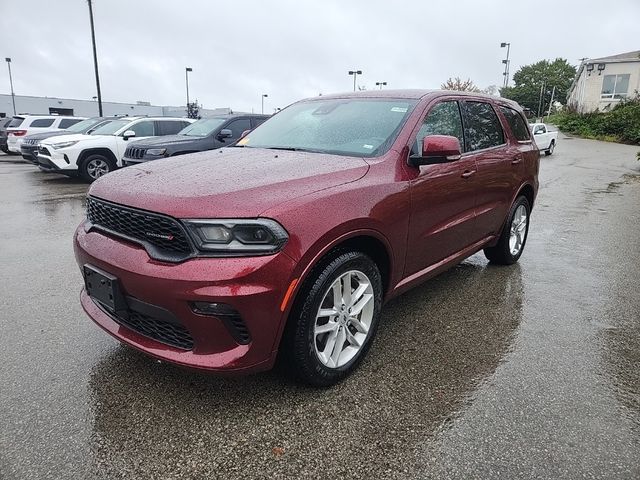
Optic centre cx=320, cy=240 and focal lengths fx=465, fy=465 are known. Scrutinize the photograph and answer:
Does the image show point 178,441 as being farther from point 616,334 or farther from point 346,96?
point 616,334

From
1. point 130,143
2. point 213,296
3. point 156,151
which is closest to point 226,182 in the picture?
point 213,296

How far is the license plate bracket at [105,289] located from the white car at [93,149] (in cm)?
947

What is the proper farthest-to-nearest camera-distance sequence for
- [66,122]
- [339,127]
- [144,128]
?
[66,122]
[144,128]
[339,127]

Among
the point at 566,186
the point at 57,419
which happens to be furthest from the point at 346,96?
the point at 566,186

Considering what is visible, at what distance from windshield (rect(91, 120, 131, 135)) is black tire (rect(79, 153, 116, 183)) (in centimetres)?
93

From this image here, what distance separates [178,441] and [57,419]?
0.69m

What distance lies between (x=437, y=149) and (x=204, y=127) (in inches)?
333

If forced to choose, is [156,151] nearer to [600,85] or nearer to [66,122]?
[66,122]

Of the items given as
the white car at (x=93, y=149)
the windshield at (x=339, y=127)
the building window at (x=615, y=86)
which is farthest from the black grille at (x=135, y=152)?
the building window at (x=615, y=86)

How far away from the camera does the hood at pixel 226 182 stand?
2.24 meters

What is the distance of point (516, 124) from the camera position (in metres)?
4.87

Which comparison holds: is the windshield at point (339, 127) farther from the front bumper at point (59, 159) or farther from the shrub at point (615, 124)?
the shrub at point (615, 124)

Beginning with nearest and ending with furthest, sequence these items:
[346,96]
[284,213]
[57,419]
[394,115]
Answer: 1. [284,213]
2. [57,419]
3. [394,115]
4. [346,96]

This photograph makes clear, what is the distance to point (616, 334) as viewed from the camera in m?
3.50
